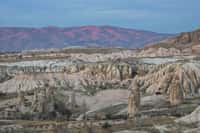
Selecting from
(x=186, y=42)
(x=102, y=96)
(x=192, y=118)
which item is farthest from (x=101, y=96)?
(x=186, y=42)

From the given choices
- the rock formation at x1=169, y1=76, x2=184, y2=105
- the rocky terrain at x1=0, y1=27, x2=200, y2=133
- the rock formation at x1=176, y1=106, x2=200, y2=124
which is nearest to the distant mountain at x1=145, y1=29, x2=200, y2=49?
the rocky terrain at x1=0, y1=27, x2=200, y2=133

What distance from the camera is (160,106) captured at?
91.1m

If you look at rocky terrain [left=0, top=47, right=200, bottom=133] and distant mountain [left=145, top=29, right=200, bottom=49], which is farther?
distant mountain [left=145, top=29, right=200, bottom=49]

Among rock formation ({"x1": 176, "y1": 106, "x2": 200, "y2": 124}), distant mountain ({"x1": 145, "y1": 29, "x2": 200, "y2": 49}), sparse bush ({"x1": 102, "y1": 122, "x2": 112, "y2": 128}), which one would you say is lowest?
sparse bush ({"x1": 102, "y1": 122, "x2": 112, "y2": 128})

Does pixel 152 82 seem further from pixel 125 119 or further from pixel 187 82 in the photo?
pixel 125 119

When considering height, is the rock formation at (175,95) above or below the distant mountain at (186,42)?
below

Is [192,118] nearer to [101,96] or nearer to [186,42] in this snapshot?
[101,96]

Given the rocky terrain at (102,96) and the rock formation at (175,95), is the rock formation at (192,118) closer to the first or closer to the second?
the rocky terrain at (102,96)

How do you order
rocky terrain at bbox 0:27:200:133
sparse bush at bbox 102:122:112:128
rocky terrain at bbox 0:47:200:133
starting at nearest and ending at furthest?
sparse bush at bbox 102:122:112:128 → rocky terrain at bbox 0:27:200:133 → rocky terrain at bbox 0:47:200:133

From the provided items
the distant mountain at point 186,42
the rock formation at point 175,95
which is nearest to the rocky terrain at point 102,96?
the rock formation at point 175,95

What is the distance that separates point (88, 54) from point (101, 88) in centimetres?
6722

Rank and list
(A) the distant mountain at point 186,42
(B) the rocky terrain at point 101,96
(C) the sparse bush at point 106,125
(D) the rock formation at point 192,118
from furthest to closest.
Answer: (A) the distant mountain at point 186,42 < (B) the rocky terrain at point 101,96 < (C) the sparse bush at point 106,125 < (D) the rock formation at point 192,118

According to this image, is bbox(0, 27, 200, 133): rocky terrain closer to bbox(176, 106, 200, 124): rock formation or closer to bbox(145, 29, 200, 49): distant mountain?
bbox(176, 106, 200, 124): rock formation

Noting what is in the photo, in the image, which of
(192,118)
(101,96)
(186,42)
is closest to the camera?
(192,118)
